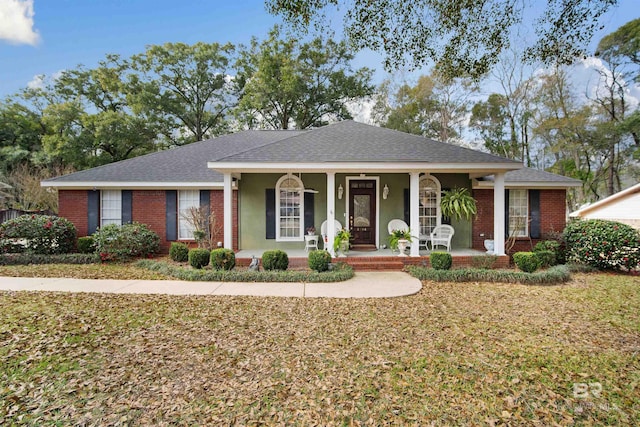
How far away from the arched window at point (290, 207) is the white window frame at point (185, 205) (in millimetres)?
3067

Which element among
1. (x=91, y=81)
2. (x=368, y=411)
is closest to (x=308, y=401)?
(x=368, y=411)

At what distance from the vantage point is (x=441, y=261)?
8211 millimetres

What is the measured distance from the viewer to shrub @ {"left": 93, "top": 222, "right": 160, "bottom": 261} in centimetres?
951

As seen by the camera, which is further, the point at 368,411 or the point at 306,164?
the point at 306,164

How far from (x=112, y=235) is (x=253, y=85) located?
16597 mm

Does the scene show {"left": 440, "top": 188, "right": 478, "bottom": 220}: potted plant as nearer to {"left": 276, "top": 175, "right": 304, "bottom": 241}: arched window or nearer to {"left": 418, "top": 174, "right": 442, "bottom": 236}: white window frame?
{"left": 418, "top": 174, "right": 442, "bottom": 236}: white window frame

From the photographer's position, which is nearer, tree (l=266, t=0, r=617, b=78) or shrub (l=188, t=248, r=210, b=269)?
tree (l=266, t=0, r=617, b=78)

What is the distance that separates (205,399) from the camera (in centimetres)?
296

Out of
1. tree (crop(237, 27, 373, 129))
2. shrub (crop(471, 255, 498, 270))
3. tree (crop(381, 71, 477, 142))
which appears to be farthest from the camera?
tree (crop(381, 71, 477, 142))

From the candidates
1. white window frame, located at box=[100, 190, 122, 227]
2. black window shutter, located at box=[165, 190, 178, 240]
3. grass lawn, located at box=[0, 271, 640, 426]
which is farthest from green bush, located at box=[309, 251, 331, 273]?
white window frame, located at box=[100, 190, 122, 227]

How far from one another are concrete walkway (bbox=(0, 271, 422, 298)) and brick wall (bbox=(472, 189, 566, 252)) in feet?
14.8

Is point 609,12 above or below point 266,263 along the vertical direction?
above

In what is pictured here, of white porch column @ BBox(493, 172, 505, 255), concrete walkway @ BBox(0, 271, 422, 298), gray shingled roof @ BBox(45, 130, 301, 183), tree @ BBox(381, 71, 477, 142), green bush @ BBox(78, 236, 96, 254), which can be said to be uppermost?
tree @ BBox(381, 71, 477, 142)

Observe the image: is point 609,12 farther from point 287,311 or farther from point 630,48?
point 630,48
